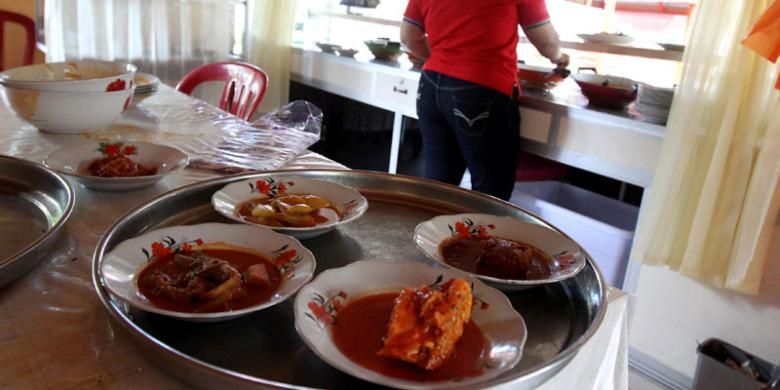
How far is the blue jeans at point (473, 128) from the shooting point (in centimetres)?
184

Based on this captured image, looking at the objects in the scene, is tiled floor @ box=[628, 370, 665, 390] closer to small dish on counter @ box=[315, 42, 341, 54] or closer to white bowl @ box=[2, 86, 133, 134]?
white bowl @ box=[2, 86, 133, 134]

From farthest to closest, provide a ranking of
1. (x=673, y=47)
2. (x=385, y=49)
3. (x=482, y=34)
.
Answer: (x=385, y=49) < (x=673, y=47) < (x=482, y=34)

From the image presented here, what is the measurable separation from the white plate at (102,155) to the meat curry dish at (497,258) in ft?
1.64

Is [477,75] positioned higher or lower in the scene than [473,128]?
higher

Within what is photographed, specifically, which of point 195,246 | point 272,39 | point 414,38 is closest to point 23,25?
point 272,39

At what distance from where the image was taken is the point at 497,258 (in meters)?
0.70

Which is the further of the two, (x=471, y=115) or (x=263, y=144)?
(x=471, y=115)

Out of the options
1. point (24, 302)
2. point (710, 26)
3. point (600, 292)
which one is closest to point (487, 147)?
point (710, 26)

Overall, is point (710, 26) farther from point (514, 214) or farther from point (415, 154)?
point (415, 154)

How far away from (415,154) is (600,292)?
2063 millimetres

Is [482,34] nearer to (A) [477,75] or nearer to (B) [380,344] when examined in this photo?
(A) [477,75]

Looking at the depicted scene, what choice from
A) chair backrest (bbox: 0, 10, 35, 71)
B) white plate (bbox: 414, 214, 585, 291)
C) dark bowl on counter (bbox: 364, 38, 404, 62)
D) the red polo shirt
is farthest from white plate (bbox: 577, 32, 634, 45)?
chair backrest (bbox: 0, 10, 35, 71)

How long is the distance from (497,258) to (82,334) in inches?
17.5

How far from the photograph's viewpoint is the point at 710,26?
1.52 m
